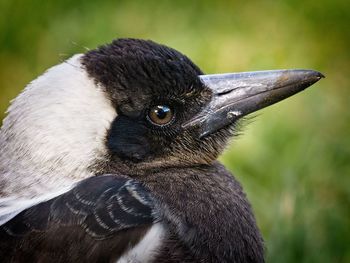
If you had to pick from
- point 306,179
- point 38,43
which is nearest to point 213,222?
point 306,179

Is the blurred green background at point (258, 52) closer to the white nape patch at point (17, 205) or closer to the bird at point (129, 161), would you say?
the bird at point (129, 161)

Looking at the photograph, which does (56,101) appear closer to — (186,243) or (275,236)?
(186,243)

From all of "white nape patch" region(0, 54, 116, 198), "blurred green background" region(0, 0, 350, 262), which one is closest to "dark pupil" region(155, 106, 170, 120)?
"white nape patch" region(0, 54, 116, 198)

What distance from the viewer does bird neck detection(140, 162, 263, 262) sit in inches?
123

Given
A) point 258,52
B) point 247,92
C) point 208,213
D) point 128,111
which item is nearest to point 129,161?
point 128,111

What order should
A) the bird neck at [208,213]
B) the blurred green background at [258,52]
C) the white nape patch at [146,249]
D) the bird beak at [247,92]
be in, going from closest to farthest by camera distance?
the white nape patch at [146,249], the bird neck at [208,213], the bird beak at [247,92], the blurred green background at [258,52]

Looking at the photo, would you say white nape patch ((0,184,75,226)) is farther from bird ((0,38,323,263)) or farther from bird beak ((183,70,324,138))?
bird beak ((183,70,324,138))

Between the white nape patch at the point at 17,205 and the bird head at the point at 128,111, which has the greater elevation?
the bird head at the point at 128,111

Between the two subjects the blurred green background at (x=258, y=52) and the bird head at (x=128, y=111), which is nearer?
the bird head at (x=128, y=111)

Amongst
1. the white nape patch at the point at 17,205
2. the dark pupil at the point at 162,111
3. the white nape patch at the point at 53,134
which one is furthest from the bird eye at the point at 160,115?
the white nape patch at the point at 17,205

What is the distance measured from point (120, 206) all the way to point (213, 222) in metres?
0.31

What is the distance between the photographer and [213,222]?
319 cm

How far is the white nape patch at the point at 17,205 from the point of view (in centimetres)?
307

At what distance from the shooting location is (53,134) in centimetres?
318
